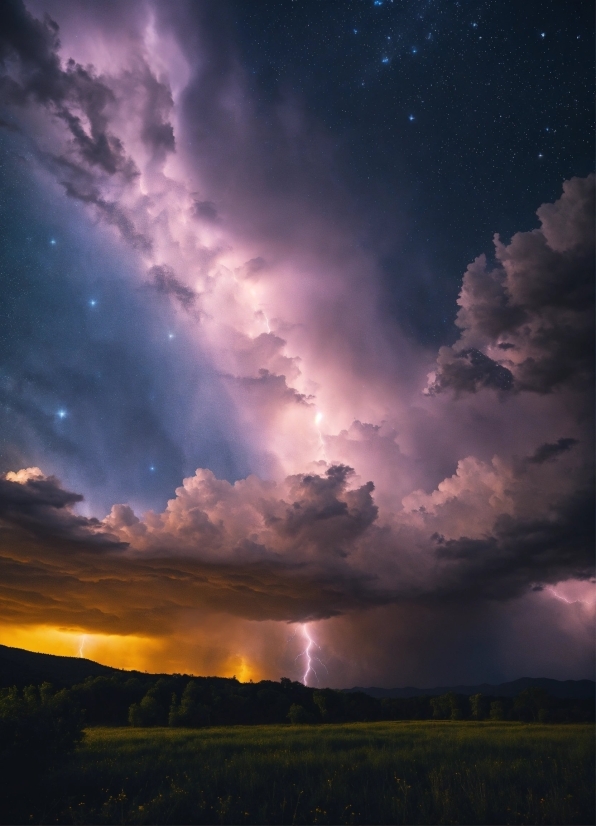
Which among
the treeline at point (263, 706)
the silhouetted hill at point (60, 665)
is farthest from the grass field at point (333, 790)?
the silhouetted hill at point (60, 665)

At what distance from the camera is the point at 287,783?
17406mm

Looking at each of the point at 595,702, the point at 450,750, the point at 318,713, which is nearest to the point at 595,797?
the point at 450,750

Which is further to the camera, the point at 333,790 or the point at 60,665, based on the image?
the point at 60,665

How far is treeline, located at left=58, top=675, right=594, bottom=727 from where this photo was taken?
74.7 meters

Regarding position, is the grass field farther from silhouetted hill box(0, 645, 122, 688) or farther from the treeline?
silhouetted hill box(0, 645, 122, 688)

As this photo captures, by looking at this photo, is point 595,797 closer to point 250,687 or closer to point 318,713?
A: point 318,713

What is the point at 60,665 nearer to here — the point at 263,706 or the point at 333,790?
the point at 263,706

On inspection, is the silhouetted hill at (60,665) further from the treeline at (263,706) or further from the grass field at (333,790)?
the grass field at (333,790)

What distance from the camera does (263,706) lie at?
91312 mm

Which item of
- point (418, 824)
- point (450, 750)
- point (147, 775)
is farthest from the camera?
point (450, 750)

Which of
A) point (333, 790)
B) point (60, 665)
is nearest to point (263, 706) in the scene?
point (333, 790)

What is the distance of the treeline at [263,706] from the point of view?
74688 mm

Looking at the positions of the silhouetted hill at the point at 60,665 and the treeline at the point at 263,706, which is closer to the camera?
the treeline at the point at 263,706

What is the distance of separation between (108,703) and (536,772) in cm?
9263
